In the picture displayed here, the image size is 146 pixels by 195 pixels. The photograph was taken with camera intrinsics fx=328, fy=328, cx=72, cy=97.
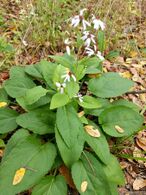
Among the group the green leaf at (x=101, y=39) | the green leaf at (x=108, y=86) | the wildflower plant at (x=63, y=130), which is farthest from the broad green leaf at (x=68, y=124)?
the green leaf at (x=101, y=39)

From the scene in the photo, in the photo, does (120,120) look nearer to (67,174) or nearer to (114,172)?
(114,172)

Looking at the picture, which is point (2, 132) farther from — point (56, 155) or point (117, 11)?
point (117, 11)

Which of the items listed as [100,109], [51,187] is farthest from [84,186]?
[100,109]

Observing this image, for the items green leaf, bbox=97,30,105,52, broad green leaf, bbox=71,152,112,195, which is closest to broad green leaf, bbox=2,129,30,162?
broad green leaf, bbox=71,152,112,195

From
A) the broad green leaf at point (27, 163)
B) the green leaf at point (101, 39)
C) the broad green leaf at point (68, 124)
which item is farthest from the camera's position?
the green leaf at point (101, 39)

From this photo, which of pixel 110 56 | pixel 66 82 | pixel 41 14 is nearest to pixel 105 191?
pixel 66 82

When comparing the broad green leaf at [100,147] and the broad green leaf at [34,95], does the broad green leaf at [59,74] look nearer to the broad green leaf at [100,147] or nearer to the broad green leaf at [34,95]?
the broad green leaf at [34,95]
